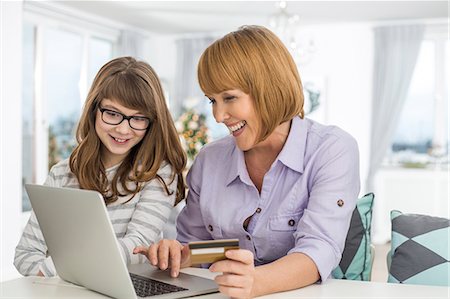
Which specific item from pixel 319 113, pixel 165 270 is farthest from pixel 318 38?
pixel 165 270

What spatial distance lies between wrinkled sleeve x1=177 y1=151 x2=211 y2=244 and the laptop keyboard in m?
0.41

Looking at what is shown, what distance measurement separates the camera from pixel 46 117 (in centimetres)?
659

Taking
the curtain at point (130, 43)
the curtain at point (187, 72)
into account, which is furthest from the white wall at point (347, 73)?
the curtain at point (130, 43)

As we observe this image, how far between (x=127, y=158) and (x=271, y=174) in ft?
1.79

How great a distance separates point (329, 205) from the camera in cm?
161

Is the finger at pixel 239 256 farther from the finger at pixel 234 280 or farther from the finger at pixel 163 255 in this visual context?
the finger at pixel 163 255

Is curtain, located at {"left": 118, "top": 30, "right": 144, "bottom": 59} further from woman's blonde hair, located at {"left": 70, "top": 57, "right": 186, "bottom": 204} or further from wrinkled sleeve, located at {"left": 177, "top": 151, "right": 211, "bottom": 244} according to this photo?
wrinkled sleeve, located at {"left": 177, "top": 151, "right": 211, "bottom": 244}

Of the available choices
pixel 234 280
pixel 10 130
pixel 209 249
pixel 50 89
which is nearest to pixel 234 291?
pixel 234 280

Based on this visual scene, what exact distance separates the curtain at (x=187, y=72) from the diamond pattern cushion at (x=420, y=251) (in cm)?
663

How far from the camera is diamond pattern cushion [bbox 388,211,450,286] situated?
1931mm

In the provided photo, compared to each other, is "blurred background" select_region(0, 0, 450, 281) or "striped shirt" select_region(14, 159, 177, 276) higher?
"blurred background" select_region(0, 0, 450, 281)

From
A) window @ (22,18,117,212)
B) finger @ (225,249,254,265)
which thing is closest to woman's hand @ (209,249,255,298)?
finger @ (225,249,254,265)

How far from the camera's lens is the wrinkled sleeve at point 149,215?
1.81 metres

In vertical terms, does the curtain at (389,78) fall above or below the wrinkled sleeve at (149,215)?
above
